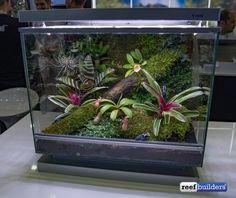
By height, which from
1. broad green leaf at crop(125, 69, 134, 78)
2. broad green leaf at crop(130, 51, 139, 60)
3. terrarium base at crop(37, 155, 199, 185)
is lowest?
terrarium base at crop(37, 155, 199, 185)

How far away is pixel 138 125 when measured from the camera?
2.87 feet

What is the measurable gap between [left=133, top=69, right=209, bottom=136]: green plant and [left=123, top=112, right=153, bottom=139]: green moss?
0.07 ft

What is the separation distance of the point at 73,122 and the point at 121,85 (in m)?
0.21

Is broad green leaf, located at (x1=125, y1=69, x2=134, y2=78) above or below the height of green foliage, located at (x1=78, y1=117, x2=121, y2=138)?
above

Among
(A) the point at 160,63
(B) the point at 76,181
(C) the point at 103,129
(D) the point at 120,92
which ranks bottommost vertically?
(B) the point at 76,181

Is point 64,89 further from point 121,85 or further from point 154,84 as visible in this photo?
point 154,84

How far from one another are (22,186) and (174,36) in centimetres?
63

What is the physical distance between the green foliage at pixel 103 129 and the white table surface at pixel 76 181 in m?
0.14

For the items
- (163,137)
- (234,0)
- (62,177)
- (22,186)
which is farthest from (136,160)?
(234,0)

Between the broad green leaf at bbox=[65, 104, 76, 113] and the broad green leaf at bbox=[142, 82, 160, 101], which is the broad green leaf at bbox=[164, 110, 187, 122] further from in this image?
the broad green leaf at bbox=[65, 104, 76, 113]

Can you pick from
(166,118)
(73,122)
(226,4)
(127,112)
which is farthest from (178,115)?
(226,4)

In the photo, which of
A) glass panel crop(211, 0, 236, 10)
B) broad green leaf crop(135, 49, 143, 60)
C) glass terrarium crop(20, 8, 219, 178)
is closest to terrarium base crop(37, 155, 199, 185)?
glass terrarium crop(20, 8, 219, 178)

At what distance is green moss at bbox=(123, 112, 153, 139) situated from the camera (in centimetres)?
86

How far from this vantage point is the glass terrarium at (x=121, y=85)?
29.3 inches
